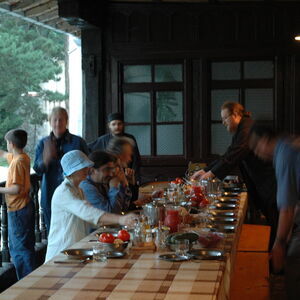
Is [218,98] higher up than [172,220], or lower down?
higher up

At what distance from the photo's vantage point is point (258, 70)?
361 inches

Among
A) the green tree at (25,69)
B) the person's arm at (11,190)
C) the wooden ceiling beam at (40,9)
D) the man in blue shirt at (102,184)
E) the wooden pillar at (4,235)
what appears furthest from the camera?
the green tree at (25,69)

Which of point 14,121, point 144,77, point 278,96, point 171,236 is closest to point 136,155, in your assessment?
point 144,77

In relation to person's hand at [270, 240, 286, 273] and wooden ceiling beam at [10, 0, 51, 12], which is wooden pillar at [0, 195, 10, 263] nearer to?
person's hand at [270, 240, 286, 273]

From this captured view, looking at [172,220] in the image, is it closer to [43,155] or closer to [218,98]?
[43,155]

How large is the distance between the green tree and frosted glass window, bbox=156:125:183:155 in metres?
13.8

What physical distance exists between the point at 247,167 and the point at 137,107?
102 inches

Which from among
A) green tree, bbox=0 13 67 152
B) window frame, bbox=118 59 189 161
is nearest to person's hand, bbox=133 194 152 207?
window frame, bbox=118 59 189 161

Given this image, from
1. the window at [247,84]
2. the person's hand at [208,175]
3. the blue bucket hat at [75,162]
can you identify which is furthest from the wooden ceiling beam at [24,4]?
the blue bucket hat at [75,162]

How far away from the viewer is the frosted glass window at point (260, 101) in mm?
9172

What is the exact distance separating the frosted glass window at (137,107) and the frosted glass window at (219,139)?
3.18ft

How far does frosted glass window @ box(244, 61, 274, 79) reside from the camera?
9141 mm

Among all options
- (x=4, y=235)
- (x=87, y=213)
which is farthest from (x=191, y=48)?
(x=87, y=213)

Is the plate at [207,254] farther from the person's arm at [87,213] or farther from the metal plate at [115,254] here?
the person's arm at [87,213]
